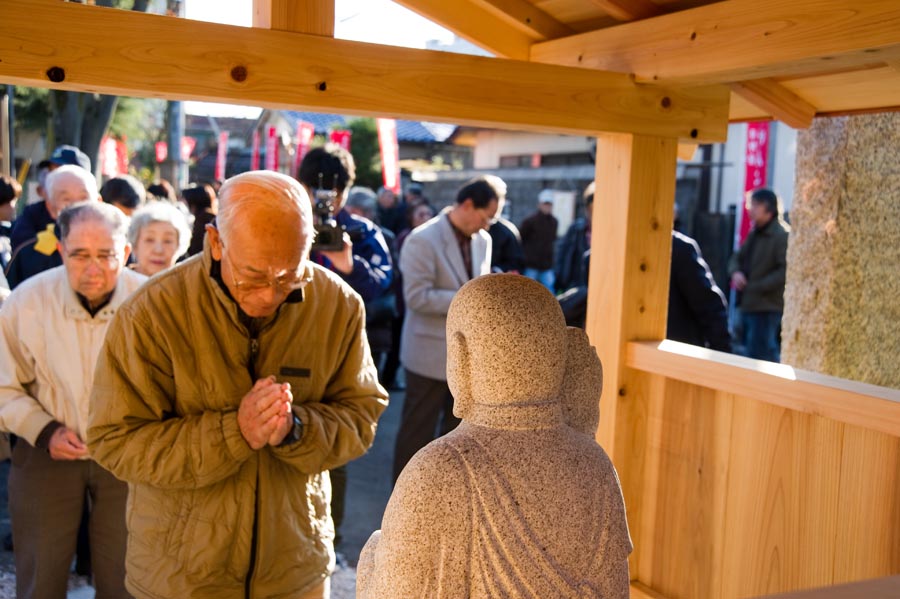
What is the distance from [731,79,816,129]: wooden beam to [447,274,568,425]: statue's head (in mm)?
2339

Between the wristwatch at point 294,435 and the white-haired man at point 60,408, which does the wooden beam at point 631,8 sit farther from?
the white-haired man at point 60,408

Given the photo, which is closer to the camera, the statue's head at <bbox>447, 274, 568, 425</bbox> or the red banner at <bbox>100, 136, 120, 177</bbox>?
the statue's head at <bbox>447, 274, 568, 425</bbox>

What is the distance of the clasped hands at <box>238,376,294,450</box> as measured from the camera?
2.37m

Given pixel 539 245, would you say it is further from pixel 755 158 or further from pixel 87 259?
pixel 87 259

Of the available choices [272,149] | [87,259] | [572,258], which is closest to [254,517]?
[87,259]

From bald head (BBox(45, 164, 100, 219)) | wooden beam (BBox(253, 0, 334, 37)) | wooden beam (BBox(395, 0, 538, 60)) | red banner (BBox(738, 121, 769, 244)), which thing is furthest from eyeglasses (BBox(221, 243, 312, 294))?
red banner (BBox(738, 121, 769, 244))

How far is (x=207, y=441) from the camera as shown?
2.38m

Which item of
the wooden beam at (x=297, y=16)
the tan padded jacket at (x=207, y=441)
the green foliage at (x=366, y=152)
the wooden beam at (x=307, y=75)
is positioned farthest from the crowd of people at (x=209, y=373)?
the green foliage at (x=366, y=152)

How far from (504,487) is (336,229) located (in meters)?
3.03

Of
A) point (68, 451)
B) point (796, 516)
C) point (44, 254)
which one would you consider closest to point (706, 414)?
point (796, 516)

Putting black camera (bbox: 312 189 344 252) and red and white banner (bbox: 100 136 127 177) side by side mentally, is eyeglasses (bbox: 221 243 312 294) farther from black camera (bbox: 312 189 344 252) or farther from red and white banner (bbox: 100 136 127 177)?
red and white banner (bbox: 100 136 127 177)

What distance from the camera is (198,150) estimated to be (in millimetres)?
41125

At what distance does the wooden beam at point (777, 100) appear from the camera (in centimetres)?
370

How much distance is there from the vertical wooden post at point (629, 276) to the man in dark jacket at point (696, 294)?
1762 mm
